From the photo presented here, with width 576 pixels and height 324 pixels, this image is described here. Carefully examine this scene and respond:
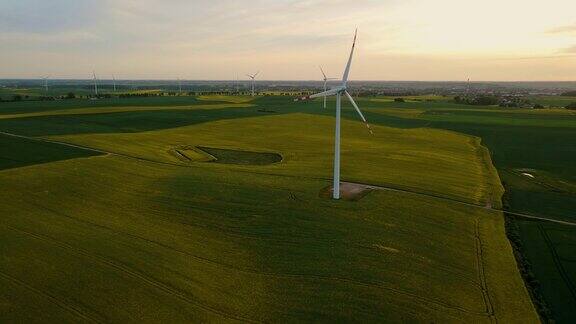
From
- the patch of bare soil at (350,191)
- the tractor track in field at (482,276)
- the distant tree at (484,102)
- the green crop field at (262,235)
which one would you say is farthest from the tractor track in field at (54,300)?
the distant tree at (484,102)

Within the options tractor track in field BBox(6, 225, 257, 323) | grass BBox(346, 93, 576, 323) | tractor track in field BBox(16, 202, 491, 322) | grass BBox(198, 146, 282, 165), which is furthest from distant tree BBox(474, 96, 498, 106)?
tractor track in field BBox(6, 225, 257, 323)

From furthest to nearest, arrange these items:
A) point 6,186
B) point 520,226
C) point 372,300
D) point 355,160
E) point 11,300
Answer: point 355,160 < point 6,186 < point 520,226 < point 372,300 < point 11,300

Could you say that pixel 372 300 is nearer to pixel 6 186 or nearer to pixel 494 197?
pixel 494 197

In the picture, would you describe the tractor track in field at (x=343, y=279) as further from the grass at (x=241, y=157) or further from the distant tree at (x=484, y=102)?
the distant tree at (x=484, y=102)

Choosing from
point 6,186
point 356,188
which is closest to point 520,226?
point 356,188

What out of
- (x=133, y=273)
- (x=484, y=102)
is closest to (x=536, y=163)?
(x=133, y=273)
